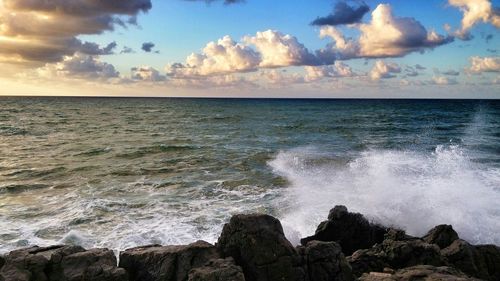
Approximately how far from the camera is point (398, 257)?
984 centimetres

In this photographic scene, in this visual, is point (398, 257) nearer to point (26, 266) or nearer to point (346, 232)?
point (346, 232)

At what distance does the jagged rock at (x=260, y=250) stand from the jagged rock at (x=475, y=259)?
4.14m

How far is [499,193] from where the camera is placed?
18656 millimetres

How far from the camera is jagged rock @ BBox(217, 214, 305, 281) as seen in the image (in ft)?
28.4

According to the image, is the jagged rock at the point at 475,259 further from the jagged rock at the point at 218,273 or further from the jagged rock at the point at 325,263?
the jagged rock at the point at 218,273

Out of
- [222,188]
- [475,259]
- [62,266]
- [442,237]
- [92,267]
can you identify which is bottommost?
[222,188]

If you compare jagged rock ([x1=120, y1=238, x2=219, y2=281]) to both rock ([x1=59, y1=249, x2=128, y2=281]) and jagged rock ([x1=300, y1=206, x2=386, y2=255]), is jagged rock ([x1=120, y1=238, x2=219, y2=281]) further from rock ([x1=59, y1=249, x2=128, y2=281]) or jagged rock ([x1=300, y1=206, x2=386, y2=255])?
jagged rock ([x1=300, y1=206, x2=386, y2=255])

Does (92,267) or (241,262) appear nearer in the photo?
(92,267)

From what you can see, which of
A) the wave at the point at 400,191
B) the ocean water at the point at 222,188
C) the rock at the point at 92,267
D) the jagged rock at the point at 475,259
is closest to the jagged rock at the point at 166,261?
the rock at the point at 92,267

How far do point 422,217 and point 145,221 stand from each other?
10.3 meters

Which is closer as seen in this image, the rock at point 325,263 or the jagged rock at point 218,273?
the jagged rock at point 218,273

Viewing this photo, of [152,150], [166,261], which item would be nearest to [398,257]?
[166,261]

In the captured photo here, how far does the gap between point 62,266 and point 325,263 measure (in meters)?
5.60

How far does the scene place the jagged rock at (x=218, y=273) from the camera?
7.68 m
